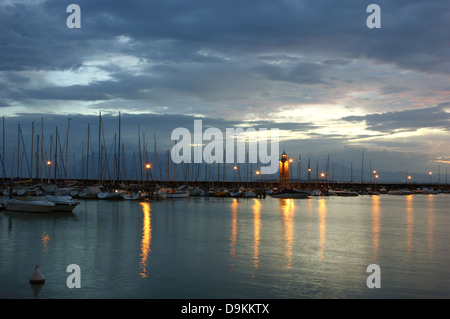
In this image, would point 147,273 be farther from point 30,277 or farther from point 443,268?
point 443,268

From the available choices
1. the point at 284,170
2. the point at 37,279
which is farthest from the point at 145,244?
the point at 284,170

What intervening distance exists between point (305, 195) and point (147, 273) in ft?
345

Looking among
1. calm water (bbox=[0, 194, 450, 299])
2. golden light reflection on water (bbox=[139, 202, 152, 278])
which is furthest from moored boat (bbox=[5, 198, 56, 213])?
golden light reflection on water (bbox=[139, 202, 152, 278])

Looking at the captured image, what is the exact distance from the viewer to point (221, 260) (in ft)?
76.2

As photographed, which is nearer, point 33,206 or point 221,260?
point 221,260

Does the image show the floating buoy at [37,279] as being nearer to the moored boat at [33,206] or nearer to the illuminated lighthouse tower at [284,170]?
the moored boat at [33,206]

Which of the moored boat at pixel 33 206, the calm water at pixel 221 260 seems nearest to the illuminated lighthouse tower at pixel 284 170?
the moored boat at pixel 33 206

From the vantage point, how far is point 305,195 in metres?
122

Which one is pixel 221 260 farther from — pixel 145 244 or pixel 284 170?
pixel 284 170

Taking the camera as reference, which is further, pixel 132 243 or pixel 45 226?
pixel 45 226

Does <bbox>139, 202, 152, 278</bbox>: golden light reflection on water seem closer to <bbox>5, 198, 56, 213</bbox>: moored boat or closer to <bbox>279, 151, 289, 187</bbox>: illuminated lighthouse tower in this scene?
<bbox>5, 198, 56, 213</bbox>: moored boat

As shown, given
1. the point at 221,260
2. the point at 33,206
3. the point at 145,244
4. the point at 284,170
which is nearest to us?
the point at 221,260

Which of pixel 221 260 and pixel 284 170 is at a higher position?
pixel 284 170
